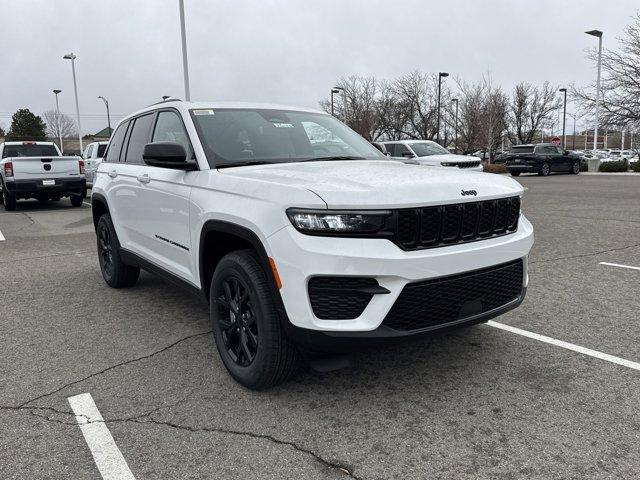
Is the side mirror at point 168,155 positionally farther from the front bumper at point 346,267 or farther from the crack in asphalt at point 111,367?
the crack in asphalt at point 111,367

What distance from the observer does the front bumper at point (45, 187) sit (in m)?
14.0

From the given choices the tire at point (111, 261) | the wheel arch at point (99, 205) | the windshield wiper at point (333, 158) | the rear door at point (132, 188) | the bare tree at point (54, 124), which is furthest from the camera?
the bare tree at point (54, 124)

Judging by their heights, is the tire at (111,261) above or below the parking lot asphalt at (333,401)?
above

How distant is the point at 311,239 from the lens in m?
2.74

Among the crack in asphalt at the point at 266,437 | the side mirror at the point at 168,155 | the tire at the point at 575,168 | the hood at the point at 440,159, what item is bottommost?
the crack in asphalt at the point at 266,437

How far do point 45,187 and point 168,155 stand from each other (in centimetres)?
1245

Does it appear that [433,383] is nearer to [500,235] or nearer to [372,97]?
[500,235]

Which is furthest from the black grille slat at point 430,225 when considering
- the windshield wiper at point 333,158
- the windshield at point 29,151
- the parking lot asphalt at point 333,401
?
the windshield at point 29,151

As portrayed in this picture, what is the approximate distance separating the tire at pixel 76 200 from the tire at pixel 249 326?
44.8 ft

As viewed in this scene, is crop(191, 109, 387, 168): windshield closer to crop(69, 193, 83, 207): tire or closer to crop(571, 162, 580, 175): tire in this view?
crop(69, 193, 83, 207): tire

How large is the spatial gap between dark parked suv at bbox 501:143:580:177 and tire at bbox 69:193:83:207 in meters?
20.4

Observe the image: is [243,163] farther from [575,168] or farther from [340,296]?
[575,168]

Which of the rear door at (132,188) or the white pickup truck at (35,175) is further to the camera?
the white pickup truck at (35,175)

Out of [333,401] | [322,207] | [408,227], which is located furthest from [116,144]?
[408,227]
